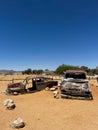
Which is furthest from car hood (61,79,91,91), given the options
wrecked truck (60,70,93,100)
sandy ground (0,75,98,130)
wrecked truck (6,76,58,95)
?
wrecked truck (6,76,58,95)

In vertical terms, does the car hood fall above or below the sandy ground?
above

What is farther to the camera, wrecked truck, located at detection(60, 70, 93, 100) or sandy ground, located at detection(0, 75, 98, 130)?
wrecked truck, located at detection(60, 70, 93, 100)

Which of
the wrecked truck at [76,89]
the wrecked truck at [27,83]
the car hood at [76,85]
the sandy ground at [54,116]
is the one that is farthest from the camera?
the wrecked truck at [27,83]

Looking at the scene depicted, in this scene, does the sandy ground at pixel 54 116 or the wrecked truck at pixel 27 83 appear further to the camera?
the wrecked truck at pixel 27 83

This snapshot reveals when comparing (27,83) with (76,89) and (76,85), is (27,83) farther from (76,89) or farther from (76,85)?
(76,89)

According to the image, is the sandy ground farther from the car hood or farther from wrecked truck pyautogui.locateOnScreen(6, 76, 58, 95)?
wrecked truck pyautogui.locateOnScreen(6, 76, 58, 95)

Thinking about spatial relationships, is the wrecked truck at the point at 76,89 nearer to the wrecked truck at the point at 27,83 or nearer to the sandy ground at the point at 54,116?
the sandy ground at the point at 54,116

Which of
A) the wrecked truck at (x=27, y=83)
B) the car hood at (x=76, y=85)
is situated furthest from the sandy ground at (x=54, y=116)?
the wrecked truck at (x=27, y=83)

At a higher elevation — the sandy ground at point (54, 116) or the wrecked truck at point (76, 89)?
the wrecked truck at point (76, 89)

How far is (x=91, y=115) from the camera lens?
9875 mm

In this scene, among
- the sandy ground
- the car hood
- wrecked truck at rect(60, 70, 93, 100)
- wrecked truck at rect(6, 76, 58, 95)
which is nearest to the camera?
the sandy ground

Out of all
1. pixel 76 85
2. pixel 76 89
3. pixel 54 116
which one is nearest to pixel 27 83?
pixel 76 85

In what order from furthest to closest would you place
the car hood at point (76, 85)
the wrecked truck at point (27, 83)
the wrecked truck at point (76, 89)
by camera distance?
the wrecked truck at point (27, 83), the car hood at point (76, 85), the wrecked truck at point (76, 89)

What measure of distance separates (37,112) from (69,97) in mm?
4258
